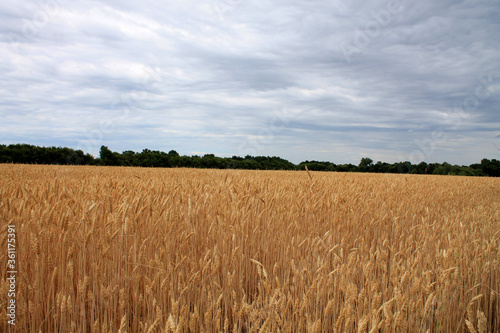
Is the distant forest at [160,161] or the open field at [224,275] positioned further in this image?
the distant forest at [160,161]

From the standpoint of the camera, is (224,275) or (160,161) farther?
(160,161)

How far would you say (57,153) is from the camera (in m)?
28.8

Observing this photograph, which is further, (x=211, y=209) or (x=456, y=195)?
(x=456, y=195)

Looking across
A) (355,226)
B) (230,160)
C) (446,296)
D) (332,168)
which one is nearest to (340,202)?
(355,226)

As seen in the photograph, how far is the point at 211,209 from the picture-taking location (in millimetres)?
3584

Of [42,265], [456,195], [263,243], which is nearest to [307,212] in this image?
[263,243]

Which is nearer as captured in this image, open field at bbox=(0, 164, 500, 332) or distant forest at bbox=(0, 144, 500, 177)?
open field at bbox=(0, 164, 500, 332)

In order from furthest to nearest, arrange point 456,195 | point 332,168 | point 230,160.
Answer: point 332,168 → point 230,160 → point 456,195

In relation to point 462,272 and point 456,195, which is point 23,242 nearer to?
point 462,272

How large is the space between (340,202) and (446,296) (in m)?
2.68

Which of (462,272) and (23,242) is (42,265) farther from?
(462,272)

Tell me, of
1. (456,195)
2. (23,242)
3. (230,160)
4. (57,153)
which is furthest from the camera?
(230,160)

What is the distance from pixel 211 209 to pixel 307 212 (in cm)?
115

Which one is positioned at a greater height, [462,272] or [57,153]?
[57,153]
